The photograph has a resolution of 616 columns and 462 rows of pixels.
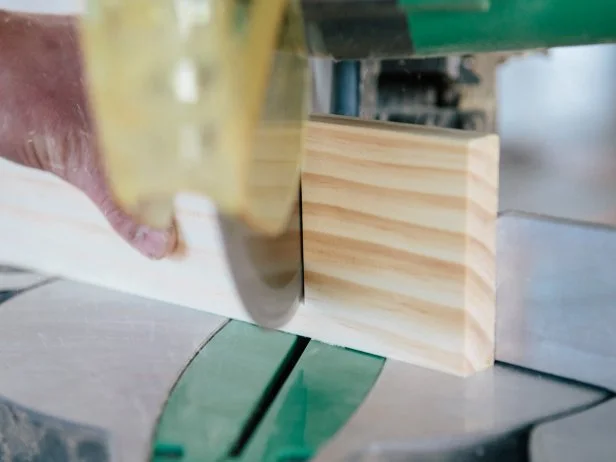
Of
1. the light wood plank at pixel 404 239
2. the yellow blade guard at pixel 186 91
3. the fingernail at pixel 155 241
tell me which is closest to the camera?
the yellow blade guard at pixel 186 91

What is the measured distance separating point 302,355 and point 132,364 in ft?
0.36

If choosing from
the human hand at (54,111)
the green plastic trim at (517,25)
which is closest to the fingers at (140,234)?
the human hand at (54,111)

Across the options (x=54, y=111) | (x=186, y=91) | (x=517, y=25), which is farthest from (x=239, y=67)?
(x=54, y=111)

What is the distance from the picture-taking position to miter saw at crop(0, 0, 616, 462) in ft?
1.08

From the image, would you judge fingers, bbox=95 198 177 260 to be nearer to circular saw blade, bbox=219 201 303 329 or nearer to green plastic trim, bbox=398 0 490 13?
circular saw blade, bbox=219 201 303 329

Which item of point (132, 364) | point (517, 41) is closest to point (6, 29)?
point (132, 364)

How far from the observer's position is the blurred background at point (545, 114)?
1.65ft

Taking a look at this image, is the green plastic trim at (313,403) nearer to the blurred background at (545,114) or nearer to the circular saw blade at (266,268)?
the circular saw blade at (266,268)

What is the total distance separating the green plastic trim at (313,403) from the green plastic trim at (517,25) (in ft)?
0.66

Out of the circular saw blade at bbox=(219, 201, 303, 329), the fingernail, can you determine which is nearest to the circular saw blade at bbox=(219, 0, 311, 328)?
the circular saw blade at bbox=(219, 201, 303, 329)

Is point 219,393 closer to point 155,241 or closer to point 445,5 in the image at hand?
point 155,241

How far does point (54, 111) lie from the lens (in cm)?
53

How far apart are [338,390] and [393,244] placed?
0.31 feet

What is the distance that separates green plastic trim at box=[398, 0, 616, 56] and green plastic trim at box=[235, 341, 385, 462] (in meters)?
0.20
